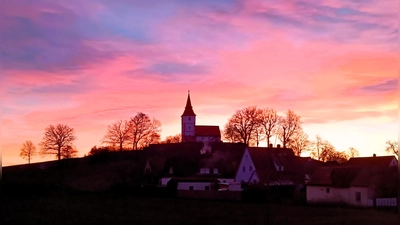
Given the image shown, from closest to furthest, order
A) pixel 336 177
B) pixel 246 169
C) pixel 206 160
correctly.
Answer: pixel 336 177, pixel 246 169, pixel 206 160

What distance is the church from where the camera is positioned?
11550cm

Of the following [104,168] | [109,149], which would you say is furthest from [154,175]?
[109,149]

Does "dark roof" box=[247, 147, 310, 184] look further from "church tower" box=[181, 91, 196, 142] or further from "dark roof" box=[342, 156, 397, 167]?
"church tower" box=[181, 91, 196, 142]

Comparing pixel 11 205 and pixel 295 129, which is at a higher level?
pixel 295 129

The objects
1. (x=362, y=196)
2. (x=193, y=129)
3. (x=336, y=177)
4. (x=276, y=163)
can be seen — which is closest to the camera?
(x=362, y=196)

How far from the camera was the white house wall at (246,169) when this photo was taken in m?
60.9

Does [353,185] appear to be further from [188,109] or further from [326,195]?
[188,109]

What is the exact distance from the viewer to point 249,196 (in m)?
45.4

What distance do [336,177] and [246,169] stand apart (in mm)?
17387

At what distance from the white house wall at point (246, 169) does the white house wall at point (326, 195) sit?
13.9m

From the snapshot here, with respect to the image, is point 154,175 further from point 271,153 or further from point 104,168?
point 271,153

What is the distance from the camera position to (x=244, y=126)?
8138 cm

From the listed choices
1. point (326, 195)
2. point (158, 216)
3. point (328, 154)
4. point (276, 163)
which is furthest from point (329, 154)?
point (158, 216)

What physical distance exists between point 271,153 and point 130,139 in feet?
103
